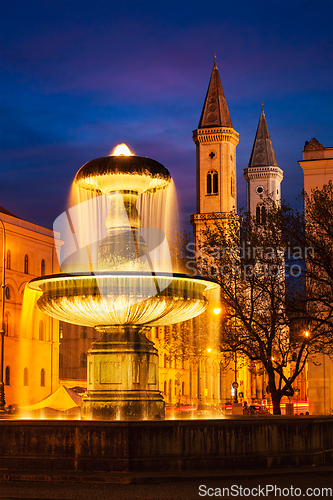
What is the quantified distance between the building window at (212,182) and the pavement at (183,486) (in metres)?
90.0

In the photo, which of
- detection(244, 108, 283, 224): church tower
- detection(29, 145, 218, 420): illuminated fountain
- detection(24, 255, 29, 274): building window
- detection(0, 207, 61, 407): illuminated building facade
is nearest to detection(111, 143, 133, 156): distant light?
detection(29, 145, 218, 420): illuminated fountain

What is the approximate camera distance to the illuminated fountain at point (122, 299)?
12.8 meters

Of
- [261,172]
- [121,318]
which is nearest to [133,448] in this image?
[121,318]

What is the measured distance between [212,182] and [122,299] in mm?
89046

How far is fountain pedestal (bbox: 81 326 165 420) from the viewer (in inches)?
510

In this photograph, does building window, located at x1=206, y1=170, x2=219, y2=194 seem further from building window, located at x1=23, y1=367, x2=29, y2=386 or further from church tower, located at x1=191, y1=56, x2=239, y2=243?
building window, located at x1=23, y1=367, x2=29, y2=386

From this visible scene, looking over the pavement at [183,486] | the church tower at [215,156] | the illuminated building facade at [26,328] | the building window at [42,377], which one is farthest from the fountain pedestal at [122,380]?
the church tower at [215,156]

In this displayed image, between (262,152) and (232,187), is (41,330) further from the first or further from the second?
(262,152)

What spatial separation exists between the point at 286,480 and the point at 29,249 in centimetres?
5232

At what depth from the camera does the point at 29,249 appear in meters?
61.1

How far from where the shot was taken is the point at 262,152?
5428 inches

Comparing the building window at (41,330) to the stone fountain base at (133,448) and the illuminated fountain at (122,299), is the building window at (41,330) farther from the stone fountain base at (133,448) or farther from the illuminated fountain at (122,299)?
the stone fountain base at (133,448)

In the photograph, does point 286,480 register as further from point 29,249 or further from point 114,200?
point 29,249

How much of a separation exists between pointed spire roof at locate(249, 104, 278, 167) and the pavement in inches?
5069
